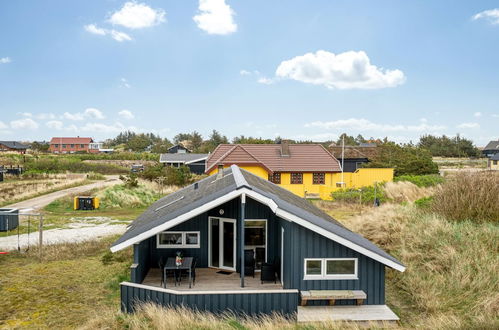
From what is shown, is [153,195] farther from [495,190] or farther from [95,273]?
[495,190]

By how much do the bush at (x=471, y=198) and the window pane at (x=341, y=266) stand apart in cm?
784

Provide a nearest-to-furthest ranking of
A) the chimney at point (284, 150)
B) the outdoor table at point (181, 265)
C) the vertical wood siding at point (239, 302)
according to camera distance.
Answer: the vertical wood siding at point (239, 302) < the outdoor table at point (181, 265) < the chimney at point (284, 150)

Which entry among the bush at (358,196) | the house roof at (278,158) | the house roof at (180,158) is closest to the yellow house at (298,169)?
the house roof at (278,158)

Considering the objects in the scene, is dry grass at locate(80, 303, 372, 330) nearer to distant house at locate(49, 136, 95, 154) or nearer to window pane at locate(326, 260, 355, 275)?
window pane at locate(326, 260, 355, 275)

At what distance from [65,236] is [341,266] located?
49.5ft

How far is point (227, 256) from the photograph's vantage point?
11.9 metres

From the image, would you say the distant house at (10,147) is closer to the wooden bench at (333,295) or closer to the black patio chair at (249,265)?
the black patio chair at (249,265)

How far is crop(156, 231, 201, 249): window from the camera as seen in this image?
1196cm

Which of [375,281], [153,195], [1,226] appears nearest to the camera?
[375,281]

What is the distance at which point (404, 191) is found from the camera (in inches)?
1163

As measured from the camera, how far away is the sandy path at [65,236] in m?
17.6

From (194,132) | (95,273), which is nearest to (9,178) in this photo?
(95,273)

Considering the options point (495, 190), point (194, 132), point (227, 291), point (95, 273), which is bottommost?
point (95, 273)

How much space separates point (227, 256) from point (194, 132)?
96.5m
